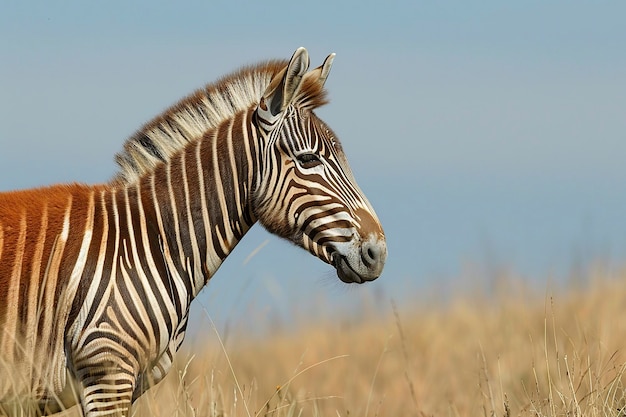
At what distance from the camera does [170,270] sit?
7.10 m

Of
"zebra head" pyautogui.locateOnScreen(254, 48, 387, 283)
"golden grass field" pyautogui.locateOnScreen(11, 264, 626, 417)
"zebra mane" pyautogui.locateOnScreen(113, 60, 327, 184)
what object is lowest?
"golden grass field" pyautogui.locateOnScreen(11, 264, 626, 417)

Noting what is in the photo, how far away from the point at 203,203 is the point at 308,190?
35.0 inches

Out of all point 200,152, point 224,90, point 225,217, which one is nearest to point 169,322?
point 225,217

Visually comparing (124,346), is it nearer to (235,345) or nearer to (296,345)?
(235,345)

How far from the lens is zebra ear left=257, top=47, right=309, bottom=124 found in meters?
6.99

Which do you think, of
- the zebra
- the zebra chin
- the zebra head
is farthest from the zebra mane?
the zebra chin

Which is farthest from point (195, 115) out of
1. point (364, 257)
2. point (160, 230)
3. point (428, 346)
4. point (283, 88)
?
point (428, 346)

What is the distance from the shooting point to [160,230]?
7.20 m

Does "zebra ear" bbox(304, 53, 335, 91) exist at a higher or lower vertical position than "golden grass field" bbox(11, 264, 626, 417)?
higher

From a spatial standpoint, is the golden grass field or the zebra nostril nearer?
the zebra nostril

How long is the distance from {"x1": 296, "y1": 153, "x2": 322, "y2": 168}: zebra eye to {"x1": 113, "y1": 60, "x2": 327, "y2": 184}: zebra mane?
0.50 meters

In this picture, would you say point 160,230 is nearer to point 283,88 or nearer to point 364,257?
point 283,88

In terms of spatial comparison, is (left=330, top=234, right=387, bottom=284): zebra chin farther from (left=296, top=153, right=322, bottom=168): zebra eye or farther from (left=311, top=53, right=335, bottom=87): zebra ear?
(left=311, top=53, right=335, bottom=87): zebra ear

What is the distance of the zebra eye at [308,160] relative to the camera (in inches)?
280
